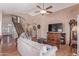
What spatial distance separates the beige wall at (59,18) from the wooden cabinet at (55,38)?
0.07 meters

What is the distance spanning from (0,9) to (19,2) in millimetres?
307

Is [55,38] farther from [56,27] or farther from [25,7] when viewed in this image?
[25,7]

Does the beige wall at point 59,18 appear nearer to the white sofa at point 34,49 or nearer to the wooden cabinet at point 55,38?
the wooden cabinet at point 55,38

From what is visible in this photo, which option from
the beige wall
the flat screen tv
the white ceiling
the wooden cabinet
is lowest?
the wooden cabinet

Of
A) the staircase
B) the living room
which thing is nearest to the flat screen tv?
the living room

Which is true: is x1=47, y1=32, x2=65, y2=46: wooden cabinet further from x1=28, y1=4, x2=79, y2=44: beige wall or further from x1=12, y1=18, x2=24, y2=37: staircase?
x1=12, y1=18, x2=24, y2=37: staircase

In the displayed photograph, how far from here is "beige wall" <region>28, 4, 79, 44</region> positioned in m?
1.79

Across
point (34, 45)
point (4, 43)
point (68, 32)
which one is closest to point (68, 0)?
point (68, 32)

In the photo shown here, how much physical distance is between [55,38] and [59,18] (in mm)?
316

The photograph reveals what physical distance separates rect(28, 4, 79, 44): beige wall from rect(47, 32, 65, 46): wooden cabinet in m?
0.07

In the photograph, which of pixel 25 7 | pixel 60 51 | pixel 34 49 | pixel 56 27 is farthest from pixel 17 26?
pixel 60 51

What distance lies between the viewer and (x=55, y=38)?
1.85 metres

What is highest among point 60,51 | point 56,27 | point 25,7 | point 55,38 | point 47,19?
point 25,7

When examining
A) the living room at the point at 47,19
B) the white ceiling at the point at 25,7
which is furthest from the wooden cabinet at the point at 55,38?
the white ceiling at the point at 25,7
